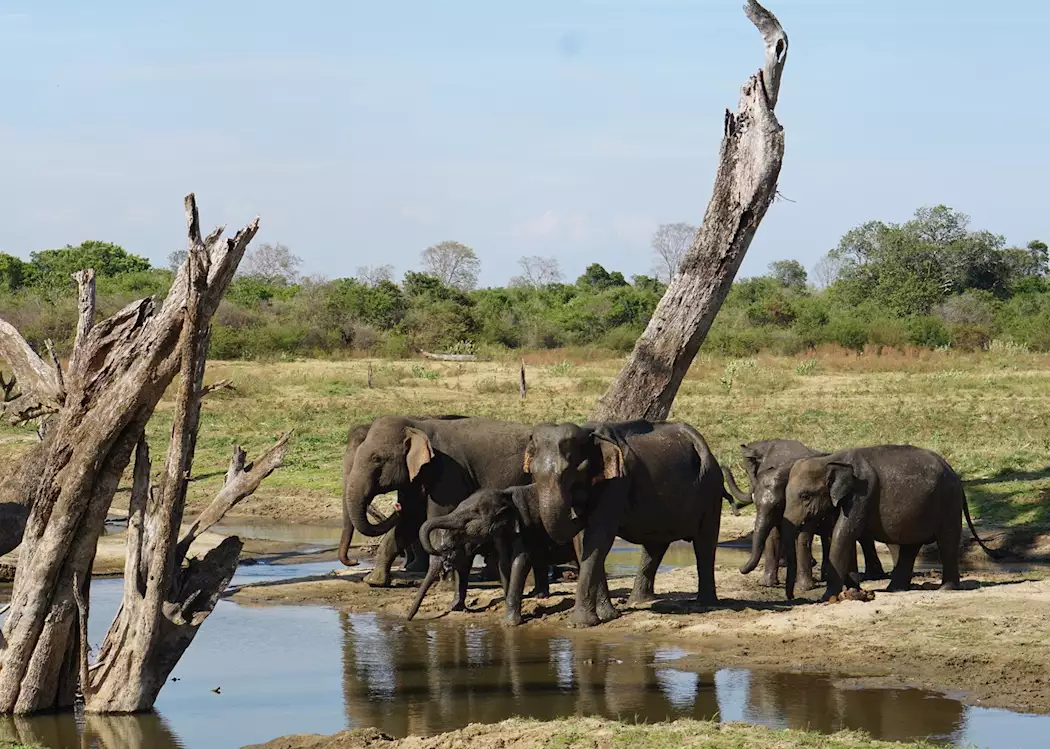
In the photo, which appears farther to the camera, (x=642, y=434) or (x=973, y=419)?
(x=973, y=419)

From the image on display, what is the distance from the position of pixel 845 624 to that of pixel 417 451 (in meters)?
4.61

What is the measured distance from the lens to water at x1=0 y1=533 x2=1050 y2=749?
962 centimetres

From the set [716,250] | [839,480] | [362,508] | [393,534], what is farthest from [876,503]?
[716,250]

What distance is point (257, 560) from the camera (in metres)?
17.6

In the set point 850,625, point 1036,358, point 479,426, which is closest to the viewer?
point 850,625

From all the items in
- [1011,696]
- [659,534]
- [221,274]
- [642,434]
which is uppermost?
[221,274]

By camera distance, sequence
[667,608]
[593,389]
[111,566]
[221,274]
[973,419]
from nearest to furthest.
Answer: [221,274]
[667,608]
[111,566]
[973,419]
[593,389]

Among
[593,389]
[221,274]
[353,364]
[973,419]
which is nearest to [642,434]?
[221,274]

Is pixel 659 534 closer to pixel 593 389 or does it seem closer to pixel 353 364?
pixel 593 389

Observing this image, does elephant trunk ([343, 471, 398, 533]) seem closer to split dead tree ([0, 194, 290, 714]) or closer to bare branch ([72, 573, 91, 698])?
split dead tree ([0, 194, 290, 714])

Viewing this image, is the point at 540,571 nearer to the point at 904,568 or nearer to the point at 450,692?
the point at 904,568

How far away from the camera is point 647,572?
1423 centimetres

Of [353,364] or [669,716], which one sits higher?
[353,364]

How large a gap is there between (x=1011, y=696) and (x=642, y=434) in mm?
4692
